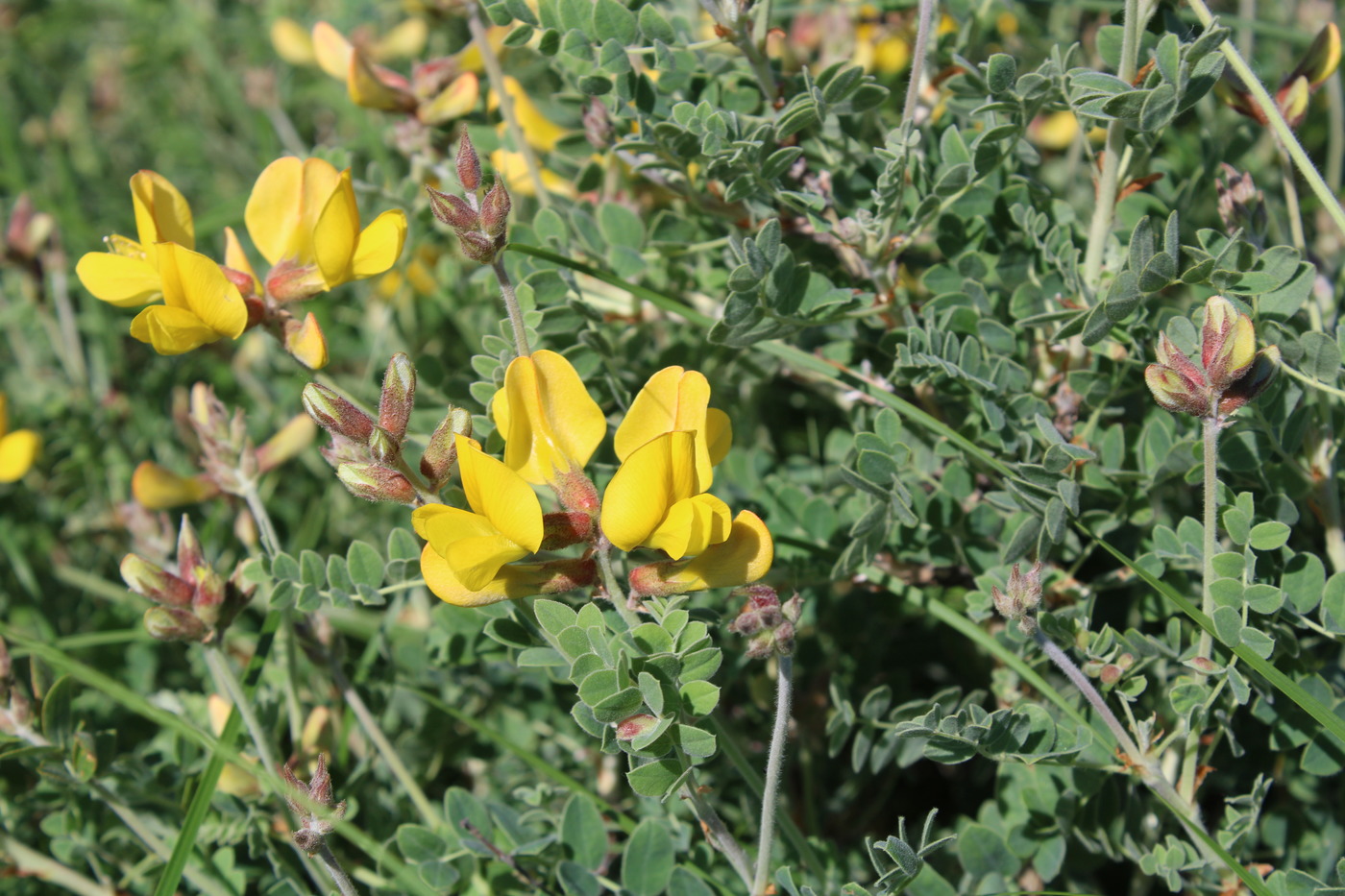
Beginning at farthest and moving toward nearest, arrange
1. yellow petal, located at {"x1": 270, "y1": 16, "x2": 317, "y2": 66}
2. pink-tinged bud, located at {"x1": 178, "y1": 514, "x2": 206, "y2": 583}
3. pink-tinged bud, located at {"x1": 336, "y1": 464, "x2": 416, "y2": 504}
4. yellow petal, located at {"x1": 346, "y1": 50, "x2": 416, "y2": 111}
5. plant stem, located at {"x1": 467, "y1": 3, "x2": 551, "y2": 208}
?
yellow petal, located at {"x1": 270, "y1": 16, "x2": 317, "y2": 66}, yellow petal, located at {"x1": 346, "y1": 50, "x2": 416, "y2": 111}, plant stem, located at {"x1": 467, "y1": 3, "x2": 551, "y2": 208}, pink-tinged bud, located at {"x1": 178, "y1": 514, "x2": 206, "y2": 583}, pink-tinged bud, located at {"x1": 336, "y1": 464, "x2": 416, "y2": 504}

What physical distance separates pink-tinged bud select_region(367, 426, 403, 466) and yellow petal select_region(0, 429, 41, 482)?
1.15m

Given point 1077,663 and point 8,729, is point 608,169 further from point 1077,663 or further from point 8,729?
point 8,729

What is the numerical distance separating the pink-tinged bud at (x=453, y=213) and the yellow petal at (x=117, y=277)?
1.50ft

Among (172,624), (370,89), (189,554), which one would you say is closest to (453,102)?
(370,89)

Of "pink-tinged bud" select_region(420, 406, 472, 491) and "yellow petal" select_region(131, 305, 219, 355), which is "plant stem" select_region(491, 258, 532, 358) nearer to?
"pink-tinged bud" select_region(420, 406, 472, 491)

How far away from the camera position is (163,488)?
199cm

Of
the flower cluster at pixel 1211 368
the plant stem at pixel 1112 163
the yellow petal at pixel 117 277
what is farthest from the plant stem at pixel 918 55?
the yellow petal at pixel 117 277

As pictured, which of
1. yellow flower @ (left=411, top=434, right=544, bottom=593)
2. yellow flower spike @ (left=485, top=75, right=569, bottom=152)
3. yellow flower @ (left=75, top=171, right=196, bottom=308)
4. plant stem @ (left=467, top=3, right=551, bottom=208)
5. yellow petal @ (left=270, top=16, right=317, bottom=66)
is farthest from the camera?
yellow petal @ (left=270, top=16, right=317, bottom=66)

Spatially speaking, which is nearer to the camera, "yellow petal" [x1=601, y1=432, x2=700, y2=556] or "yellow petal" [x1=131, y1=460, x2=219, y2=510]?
"yellow petal" [x1=601, y1=432, x2=700, y2=556]

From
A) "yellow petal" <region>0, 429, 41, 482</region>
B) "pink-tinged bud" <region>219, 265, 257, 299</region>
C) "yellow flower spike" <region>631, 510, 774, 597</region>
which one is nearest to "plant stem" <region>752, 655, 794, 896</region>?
"yellow flower spike" <region>631, 510, 774, 597</region>

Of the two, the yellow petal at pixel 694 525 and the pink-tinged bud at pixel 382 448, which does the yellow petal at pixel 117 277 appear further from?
the yellow petal at pixel 694 525

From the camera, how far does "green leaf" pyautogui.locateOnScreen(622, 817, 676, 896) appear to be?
144cm

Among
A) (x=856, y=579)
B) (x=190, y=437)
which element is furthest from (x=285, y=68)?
(x=856, y=579)

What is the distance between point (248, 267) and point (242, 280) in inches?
3.2
